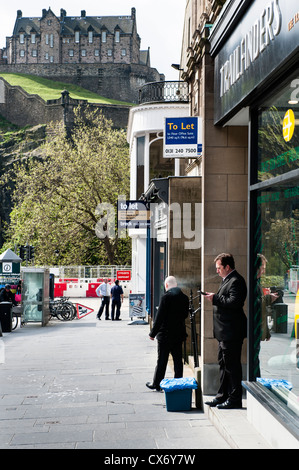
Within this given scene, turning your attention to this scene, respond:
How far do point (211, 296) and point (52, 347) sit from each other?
28.3ft

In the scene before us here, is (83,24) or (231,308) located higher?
(83,24)

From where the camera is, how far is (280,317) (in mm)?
6516

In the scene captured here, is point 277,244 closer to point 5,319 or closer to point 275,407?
point 275,407

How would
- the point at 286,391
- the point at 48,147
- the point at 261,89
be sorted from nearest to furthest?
the point at 286,391 < the point at 261,89 < the point at 48,147

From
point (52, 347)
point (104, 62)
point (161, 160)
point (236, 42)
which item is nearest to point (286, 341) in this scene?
point (236, 42)

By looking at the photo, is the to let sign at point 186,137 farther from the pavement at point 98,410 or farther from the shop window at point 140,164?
the shop window at point 140,164

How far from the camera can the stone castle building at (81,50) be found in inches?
5143

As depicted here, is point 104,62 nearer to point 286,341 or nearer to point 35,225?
point 35,225

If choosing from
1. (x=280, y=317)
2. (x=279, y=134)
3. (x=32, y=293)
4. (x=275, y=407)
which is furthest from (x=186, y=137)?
(x=32, y=293)

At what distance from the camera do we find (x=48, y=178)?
41.6 m

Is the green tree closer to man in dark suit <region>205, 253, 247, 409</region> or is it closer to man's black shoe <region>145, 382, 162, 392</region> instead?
man's black shoe <region>145, 382, 162, 392</region>

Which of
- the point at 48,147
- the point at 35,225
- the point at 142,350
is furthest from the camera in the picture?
the point at 48,147

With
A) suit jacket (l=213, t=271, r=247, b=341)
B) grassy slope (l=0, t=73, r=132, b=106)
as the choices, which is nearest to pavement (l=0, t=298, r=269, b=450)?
suit jacket (l=213, t=271, r=247, b=341)

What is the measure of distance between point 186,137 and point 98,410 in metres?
4.91
